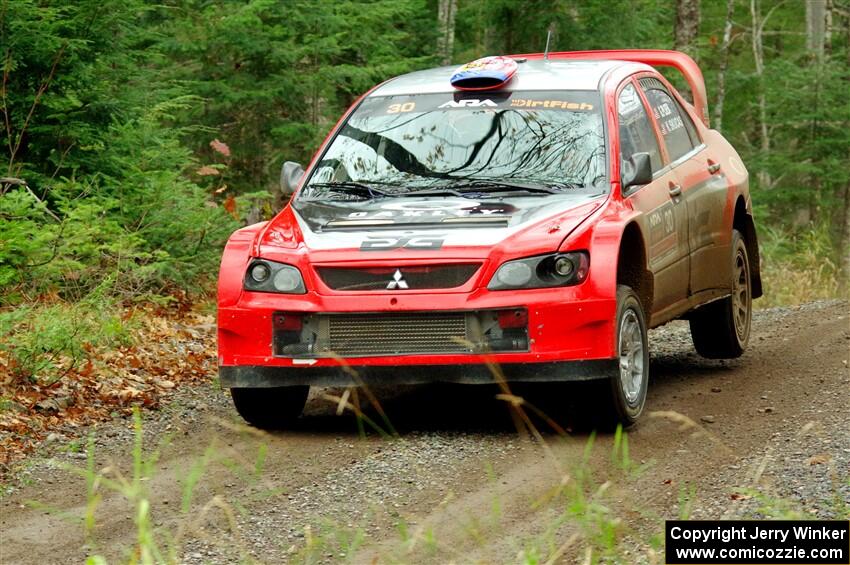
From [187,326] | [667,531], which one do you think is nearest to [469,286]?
[667,531]

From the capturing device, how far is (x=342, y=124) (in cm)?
886

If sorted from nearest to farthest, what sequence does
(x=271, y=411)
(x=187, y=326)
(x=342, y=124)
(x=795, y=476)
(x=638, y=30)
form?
(x=795, y=476), (x=271, y=411), (x=342, y=124), (x=187, y=326), (x=638, y=30)

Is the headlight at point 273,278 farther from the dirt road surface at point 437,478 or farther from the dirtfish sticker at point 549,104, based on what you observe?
the dirtfish sticker at point 549,104

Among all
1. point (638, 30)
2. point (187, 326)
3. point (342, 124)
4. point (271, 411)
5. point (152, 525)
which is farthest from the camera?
point (638, 30)

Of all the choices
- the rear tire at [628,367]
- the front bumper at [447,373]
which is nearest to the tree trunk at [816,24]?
the rear tire at [628,367]

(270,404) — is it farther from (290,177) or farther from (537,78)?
(537,78)

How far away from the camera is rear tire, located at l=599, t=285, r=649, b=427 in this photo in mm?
7277

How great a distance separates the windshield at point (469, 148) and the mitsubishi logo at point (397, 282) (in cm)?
96

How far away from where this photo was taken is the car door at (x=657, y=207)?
8.12 meters

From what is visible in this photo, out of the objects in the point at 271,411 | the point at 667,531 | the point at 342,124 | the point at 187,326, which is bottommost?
the point at 187,326

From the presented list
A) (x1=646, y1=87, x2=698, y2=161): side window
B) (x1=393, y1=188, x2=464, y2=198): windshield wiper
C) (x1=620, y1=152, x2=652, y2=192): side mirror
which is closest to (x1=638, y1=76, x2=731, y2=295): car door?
(x1=646, y1=87, x2=698, y2=161): side window

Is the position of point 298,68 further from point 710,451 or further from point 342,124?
point 710,451

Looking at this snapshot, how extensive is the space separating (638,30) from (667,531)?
18.7m

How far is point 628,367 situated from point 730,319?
264 centimetres
